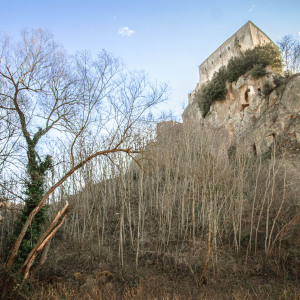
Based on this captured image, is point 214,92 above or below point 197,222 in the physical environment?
above

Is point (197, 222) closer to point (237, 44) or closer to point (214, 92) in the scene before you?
point (214, 92)

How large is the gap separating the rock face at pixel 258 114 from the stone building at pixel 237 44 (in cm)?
649

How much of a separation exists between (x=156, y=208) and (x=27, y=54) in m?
10.1

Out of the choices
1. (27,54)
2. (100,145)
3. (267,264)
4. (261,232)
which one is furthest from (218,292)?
(27,54)

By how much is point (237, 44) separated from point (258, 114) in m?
11.5

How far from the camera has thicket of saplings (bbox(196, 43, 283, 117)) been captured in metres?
19.9

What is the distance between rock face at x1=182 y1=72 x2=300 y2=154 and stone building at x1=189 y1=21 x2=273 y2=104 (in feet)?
21.3

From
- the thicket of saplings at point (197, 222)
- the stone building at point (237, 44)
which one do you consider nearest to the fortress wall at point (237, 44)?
the stone building at point (237, 44)

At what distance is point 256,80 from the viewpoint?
19.6 meters

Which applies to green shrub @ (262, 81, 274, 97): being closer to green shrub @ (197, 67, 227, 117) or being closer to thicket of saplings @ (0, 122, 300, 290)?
green shrub @ (197, 67, 227, 117)

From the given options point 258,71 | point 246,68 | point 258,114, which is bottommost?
point 258,114

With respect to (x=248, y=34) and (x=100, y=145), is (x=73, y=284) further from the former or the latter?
(x=248, y=34)

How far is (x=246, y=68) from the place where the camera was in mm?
21016

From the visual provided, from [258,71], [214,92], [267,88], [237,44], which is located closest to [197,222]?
[267,88]
